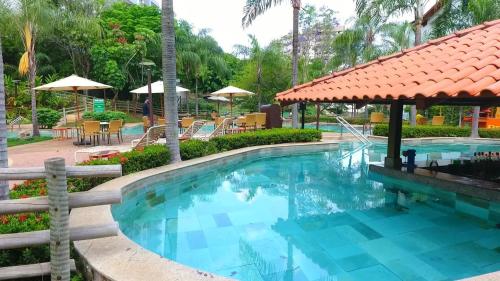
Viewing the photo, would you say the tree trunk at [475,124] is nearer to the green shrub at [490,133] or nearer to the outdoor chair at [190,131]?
the green shrub at [490,133]

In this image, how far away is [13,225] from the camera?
390 centimetres

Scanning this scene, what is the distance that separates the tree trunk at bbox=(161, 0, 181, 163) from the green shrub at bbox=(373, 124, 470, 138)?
11731 mm

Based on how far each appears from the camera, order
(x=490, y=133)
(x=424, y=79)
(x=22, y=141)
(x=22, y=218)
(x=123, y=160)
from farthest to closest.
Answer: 1. (x=490, y=133)
2. (x=22, y=141)
3. (x=123, y=160)
4. (x=424, y=79)
5. (x=22, y=218)

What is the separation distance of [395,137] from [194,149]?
570cm

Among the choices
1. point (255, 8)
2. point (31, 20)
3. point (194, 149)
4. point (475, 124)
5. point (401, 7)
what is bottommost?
point (194, 149)

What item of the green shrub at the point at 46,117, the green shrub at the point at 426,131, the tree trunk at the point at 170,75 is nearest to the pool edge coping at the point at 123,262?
the tree trunk at the point at 170,75

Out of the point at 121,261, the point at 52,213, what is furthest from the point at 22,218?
the point at 121,261

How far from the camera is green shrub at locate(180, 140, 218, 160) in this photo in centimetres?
1014

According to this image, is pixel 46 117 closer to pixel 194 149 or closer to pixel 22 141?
pixel 22 141

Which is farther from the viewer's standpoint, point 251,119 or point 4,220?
point 251,119

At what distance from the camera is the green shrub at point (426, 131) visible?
56.5 feet

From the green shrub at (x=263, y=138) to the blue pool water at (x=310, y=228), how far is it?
2066mm

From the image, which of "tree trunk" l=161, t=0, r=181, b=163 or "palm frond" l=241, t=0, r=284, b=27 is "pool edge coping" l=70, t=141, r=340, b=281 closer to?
"tree trunk" l=161, t=0, r=181, b=163

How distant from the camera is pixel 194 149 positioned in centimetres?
1034
